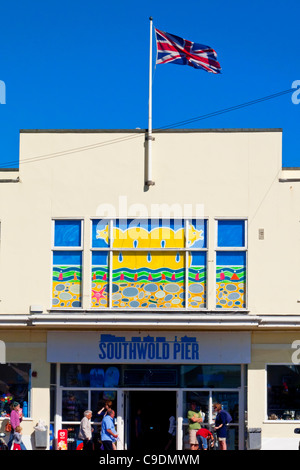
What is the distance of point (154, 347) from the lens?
103ft

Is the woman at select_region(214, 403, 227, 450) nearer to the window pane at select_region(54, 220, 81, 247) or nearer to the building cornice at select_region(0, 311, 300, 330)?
the building cornice at select_region(0, 311, 300, 330)

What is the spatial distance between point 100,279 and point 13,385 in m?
4.17

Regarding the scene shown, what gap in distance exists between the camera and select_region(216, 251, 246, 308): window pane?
3114cm

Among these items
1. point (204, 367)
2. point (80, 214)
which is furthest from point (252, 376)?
point (80, 214)

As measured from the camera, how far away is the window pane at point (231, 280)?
31141mm

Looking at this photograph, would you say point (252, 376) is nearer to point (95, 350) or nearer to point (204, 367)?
point (204, 367)

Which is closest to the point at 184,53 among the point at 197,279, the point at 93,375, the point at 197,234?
the point at 197,234

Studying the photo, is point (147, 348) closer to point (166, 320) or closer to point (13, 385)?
point (166, 320)

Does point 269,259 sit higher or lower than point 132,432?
higher

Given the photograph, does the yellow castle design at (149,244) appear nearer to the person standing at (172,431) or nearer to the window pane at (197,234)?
the window pane at (197,234)

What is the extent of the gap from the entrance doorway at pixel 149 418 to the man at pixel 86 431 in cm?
153

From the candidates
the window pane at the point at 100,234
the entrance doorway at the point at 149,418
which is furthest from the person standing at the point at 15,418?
the window pane at the point at 100,234

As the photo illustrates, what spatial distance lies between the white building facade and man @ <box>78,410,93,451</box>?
0.59 m
